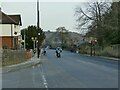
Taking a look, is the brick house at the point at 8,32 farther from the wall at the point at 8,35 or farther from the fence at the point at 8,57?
the fence at the point at 8,57

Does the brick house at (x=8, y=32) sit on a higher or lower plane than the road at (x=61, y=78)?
higher

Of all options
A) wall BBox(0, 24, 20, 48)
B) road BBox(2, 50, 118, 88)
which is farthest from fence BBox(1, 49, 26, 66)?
wall BBox(0, 24, 20, 48)

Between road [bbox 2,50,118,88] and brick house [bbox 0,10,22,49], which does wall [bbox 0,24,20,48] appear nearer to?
brick house [bbox 0,10,22,49]

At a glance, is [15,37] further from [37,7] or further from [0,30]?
[37,7]

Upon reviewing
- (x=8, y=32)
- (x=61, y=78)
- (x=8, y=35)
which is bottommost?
(x=61, y=78)

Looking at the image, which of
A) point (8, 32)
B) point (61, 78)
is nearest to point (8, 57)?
point (61, 78)

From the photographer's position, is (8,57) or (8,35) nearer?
(8,57)

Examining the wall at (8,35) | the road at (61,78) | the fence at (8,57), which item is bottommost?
the road at (61,78)

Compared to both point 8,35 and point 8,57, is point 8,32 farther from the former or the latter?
point 8,57

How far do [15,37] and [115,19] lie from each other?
2834cm

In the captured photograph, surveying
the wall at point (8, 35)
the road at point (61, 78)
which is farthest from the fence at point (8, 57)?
the wall at point (8, 35)

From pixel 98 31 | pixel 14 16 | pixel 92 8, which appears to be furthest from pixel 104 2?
pixel 14 16

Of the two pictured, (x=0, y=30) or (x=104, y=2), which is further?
(x=104, y=2)

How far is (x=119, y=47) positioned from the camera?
190ft
